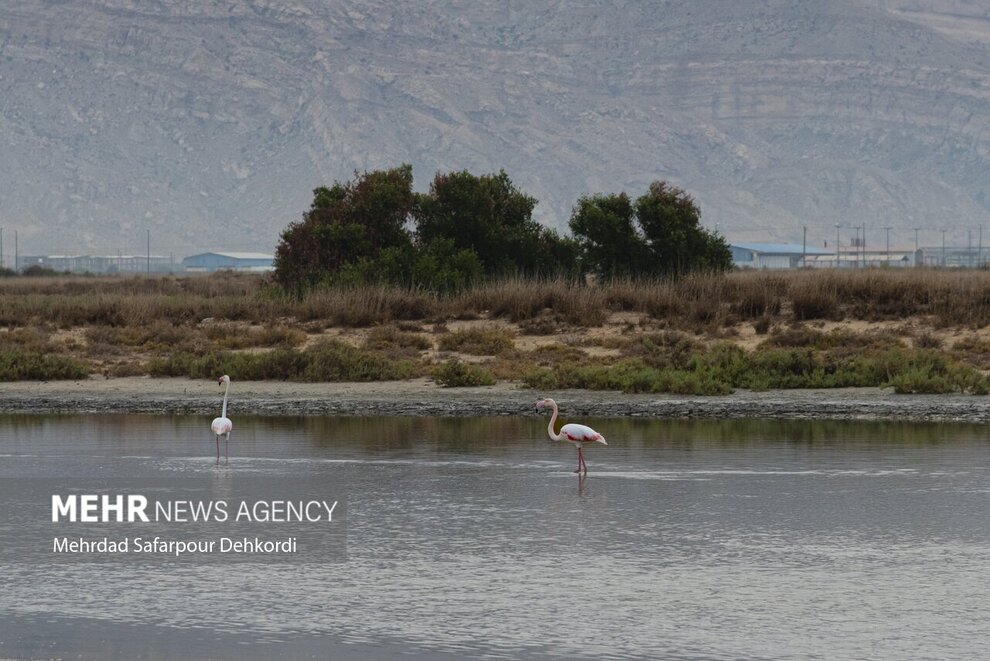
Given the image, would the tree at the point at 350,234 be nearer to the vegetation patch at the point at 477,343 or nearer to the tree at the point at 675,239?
the tree at the point at 675,239

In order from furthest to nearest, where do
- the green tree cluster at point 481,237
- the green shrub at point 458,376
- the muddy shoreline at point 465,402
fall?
1. the green tree cluster at point 481,237
2. the green shrub at point 458,376
3. the muddy shoreline at point 465,402

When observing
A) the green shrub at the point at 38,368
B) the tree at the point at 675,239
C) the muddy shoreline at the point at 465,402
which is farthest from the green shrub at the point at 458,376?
the tree at the point at 675,239

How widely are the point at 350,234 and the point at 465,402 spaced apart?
19400 mm

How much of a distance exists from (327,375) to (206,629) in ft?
58.2

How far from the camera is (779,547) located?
42.7 ft

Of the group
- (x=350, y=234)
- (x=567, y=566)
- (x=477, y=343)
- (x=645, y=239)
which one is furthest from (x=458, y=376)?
(x=645, y=239)

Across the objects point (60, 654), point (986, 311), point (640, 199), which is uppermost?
point (640, 199)

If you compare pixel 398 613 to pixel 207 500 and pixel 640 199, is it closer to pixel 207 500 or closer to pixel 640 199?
pixel 207 500

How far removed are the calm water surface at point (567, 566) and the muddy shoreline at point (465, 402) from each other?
3.88 metres

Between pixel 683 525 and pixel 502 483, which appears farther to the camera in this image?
pixel 502 483

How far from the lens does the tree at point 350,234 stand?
4356cm

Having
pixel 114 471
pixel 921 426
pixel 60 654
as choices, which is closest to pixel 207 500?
pixel 114 471

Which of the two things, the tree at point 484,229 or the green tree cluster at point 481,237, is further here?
the tree at point 484,229

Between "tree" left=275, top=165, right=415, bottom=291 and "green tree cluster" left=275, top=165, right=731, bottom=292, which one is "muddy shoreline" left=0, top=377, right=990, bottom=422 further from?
"tree" left=275, top=165, right=415, bottom=291
